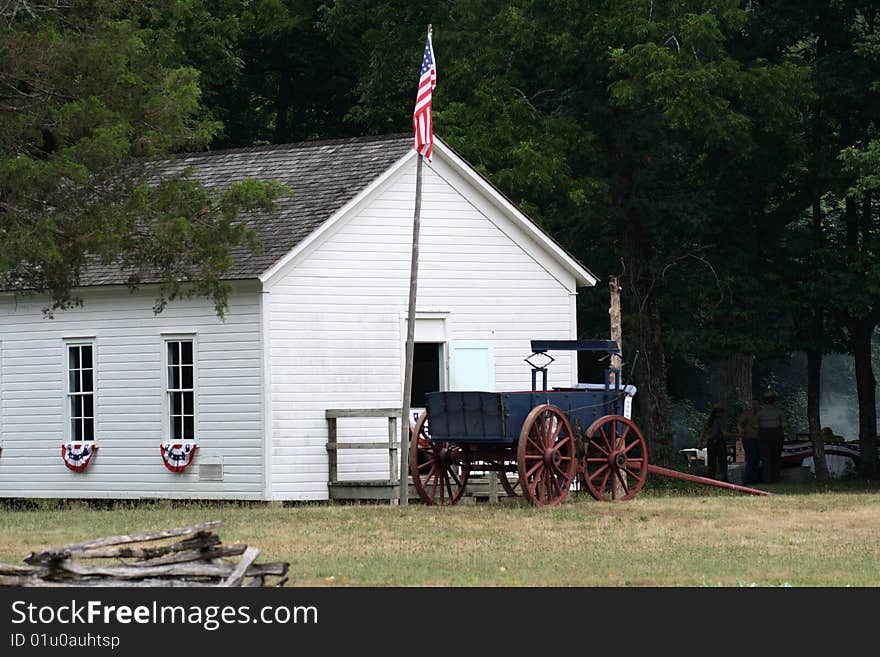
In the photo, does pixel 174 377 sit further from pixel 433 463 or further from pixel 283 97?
pixel 283 97

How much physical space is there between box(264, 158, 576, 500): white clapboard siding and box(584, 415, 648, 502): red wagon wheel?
441 centimetres

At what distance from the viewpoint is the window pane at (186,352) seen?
28.4 metres

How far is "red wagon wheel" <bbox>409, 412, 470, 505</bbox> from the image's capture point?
80.2 ft

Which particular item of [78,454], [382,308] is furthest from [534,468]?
[78,454]

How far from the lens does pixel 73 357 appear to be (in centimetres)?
2983

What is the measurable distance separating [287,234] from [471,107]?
30.1 feet

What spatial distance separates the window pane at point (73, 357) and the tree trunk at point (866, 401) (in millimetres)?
16295

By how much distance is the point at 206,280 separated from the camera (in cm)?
2514

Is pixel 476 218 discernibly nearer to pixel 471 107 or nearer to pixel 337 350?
pixel 337 350

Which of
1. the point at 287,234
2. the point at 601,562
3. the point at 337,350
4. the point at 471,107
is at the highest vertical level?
the point at 471,107

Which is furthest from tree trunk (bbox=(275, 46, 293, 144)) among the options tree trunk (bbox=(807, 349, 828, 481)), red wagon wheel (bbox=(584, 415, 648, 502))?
red wagon wheel (bbox=(584, 415, 648, 502))

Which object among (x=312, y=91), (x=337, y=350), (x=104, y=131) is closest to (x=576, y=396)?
(x=337, y=350)

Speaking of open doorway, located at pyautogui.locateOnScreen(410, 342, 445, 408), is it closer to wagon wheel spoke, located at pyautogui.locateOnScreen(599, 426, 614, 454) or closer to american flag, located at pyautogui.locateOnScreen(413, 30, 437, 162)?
american flag, located at pyautogui.locateOnScreen(413, 30, 437, 162)

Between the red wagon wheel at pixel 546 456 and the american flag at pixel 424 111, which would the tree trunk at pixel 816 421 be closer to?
the american flag at pixel 424 111
